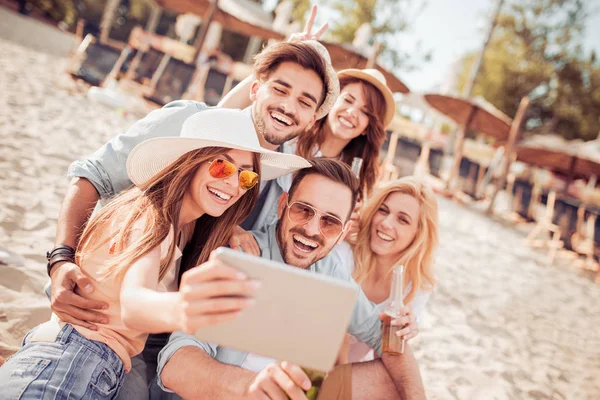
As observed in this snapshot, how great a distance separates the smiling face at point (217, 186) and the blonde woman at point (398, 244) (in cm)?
108

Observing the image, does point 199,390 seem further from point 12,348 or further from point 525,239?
point 525,239

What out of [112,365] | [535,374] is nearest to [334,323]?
[112,365]

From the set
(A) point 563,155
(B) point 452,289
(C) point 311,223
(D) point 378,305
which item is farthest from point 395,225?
(A) point 563,155

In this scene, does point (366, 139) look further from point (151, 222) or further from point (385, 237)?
point (151, 222)

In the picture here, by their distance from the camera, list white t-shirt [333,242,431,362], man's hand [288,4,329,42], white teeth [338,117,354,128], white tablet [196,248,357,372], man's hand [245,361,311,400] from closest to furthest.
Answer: white tablet [196,248,357,372], man's hand [245,361,311,400], white t-shirt [333,242,431,362], man's hand [288,4,329,42], white teeth [338,117,354,128]

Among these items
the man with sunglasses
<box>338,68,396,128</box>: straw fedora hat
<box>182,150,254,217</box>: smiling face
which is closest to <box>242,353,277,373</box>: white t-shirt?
the man with sunglasses

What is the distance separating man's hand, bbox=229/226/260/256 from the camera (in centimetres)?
173

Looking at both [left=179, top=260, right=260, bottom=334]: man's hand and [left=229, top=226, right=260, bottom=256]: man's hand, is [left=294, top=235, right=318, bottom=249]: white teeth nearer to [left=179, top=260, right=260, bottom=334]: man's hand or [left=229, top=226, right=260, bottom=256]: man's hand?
[left=229, top=226, right=260, bottom=256]: man's hand

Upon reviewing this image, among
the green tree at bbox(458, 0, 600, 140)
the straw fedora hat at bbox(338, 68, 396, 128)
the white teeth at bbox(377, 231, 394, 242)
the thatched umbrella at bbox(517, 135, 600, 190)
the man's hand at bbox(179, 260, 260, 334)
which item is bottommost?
the man's hand at bbox(179, 260, 260, 334)

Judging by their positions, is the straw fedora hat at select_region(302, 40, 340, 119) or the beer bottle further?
the straw fedora hat at select_region(302, 40, 340, 119)

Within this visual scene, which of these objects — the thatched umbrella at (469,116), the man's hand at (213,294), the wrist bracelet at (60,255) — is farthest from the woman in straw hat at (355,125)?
the thatched umbrella at (469,116)

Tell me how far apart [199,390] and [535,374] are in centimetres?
332

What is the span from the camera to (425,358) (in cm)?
313

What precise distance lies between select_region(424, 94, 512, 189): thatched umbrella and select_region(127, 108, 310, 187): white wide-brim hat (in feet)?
30.8
